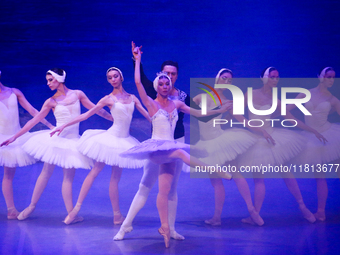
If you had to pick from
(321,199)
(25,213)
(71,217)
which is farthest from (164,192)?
(321,199)

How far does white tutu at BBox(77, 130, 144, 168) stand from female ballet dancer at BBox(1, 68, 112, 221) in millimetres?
149

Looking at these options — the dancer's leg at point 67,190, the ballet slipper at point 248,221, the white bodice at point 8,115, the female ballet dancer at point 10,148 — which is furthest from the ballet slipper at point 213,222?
the white bodice at point 8,115

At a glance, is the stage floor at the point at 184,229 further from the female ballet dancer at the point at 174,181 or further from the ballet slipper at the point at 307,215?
the female ballet dancer at the point at 174,181

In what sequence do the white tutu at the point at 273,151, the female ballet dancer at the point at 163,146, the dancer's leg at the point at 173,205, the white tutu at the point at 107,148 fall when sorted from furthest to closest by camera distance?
1. the white tutu at the point at 273,151
2. the white tutu at the point at 107,148
3. the dancer's leg at the point at 173,205
4. the female ballet dancer at the point at 163,146

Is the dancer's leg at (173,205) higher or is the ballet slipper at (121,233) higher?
the dancer's leg at (173,205)

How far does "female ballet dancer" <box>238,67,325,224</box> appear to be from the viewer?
Result: 359 centimetres

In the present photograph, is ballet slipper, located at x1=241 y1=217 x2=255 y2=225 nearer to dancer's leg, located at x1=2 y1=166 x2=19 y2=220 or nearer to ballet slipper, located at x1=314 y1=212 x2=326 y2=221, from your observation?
ballet slipper, located at x1=314 y1=212 x2=326 y2=221

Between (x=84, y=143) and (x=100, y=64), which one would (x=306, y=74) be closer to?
(x=100, y=64)

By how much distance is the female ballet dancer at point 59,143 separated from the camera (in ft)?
11.8

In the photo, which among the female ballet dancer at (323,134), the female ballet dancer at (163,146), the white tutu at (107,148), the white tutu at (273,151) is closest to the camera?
the female ballet dancer at (163,146)

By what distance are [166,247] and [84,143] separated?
1.37 metres

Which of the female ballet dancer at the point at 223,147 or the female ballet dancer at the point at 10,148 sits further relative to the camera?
the female ballet dancer at the point at 10,148

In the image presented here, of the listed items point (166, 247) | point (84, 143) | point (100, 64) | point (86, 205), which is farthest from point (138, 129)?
point (166, 247)

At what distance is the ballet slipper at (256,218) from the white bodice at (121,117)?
1.53 meters
